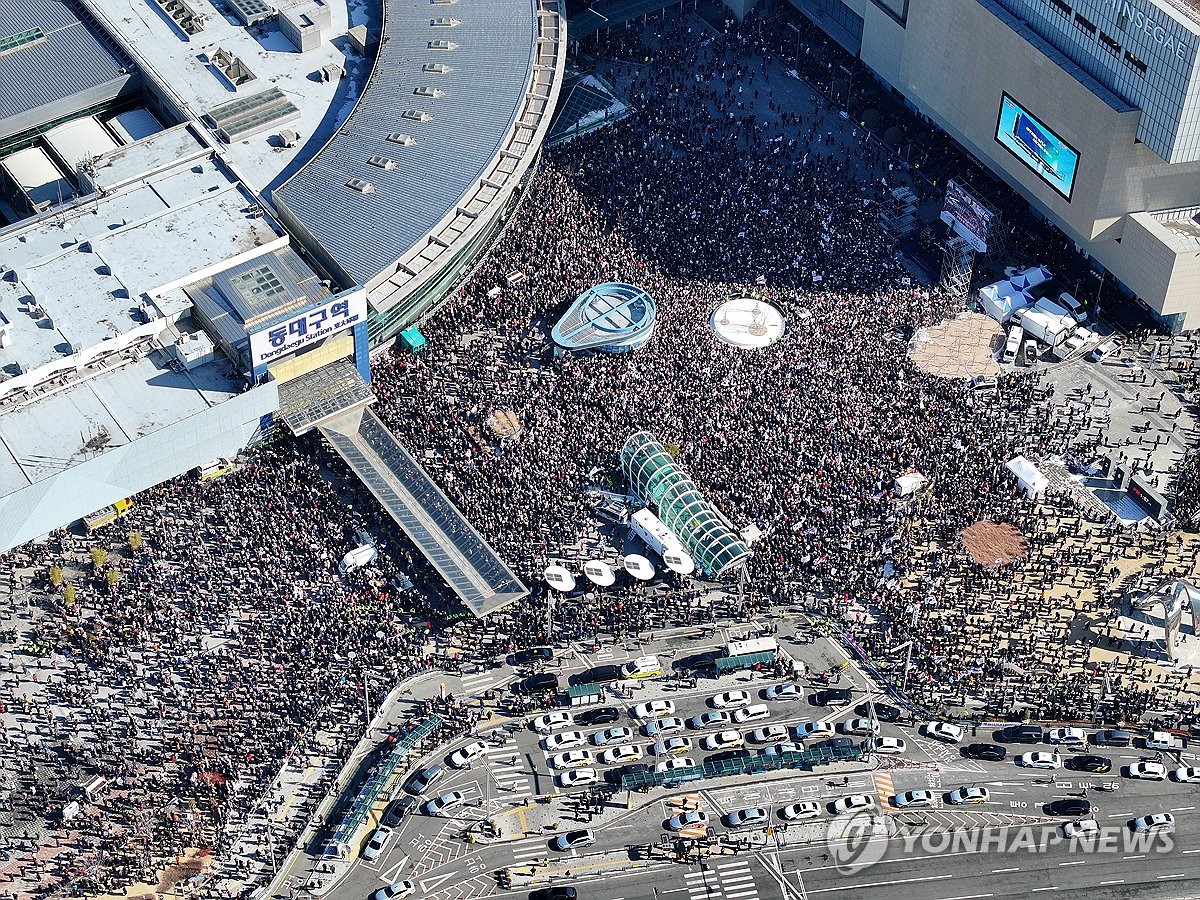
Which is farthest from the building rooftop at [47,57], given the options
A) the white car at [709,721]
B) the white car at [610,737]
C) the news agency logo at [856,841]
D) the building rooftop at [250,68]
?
the news agency logo at [856,841]

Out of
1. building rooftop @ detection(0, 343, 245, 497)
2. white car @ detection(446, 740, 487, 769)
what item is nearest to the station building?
white car @ detection(446, 740, 487, 769)

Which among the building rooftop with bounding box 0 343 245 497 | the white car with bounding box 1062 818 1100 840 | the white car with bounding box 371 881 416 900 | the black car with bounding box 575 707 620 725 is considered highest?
the building rooftop with bounding box 0 343 245 497

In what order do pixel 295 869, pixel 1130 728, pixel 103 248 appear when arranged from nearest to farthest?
pixel 295 869 → pixel 1130 728 → pixel 103 248

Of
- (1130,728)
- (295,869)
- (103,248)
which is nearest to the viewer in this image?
(295,869)

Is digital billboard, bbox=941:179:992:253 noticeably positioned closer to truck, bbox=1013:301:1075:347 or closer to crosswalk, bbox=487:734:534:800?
truck, bbox=1013:301:1075:347

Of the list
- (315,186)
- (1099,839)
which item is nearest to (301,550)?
(315,186)

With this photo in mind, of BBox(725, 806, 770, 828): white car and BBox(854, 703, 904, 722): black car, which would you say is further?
BBox(854, 703, 904, 722): black car

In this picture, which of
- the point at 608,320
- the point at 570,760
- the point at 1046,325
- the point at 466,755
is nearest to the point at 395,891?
the point at 466,755

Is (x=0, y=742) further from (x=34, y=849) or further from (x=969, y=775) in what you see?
(x=969, y=775)
